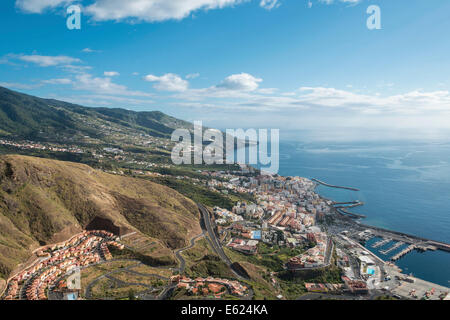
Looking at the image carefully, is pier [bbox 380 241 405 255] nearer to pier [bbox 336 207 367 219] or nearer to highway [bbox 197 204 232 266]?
pier [bbox 336 207 367 219]

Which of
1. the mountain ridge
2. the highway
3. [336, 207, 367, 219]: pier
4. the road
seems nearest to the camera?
the road

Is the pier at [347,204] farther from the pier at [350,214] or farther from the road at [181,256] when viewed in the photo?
the road at [181,256]

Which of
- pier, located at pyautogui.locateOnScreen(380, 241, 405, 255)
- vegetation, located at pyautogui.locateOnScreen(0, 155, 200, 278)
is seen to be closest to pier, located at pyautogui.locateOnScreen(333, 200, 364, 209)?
pier, located at pyautogui.locateOnScreen(380, 241, 405, 255)

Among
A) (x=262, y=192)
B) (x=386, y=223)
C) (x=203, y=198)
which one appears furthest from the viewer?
(x=262, y=192)

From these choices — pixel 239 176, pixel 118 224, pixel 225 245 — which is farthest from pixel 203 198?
pixel 239 176

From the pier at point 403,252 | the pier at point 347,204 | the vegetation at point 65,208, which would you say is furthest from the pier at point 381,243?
the vegetation at point 65,208

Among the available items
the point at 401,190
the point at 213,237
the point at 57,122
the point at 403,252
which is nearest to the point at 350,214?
the point at 403,252
